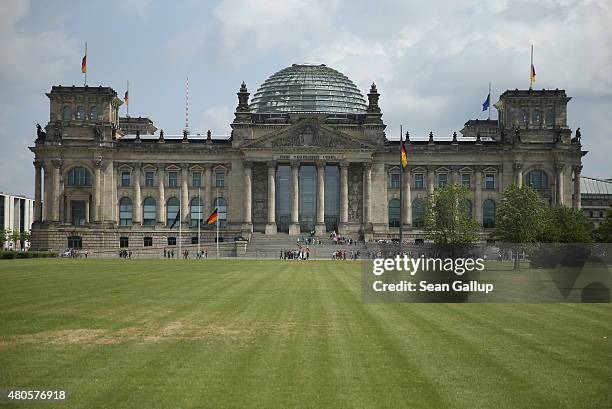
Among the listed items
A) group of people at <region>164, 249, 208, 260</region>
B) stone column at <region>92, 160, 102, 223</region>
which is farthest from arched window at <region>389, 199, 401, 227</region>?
stone column at <region>92, 160, 102, 223</region>

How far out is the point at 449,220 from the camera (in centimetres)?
8662

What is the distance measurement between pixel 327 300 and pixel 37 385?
21.7 metres

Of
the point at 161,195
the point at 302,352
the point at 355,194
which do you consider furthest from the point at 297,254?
the point at 302,352

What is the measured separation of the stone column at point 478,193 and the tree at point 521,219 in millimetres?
55512

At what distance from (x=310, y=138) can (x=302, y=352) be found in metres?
115

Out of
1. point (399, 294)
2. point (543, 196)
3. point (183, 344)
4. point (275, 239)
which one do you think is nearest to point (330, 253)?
point (275, 239)

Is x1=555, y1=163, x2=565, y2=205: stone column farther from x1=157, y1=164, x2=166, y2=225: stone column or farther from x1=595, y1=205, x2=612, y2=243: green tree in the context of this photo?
x1=157, y1=164, x2=166, y2=225: stone column

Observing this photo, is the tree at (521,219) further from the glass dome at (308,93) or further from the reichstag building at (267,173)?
the glass dome at (308,93)

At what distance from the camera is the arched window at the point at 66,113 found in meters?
141

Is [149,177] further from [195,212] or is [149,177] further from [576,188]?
[576,188]

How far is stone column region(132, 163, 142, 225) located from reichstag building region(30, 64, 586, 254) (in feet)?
0.59

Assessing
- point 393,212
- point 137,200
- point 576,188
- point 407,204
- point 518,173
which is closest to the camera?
point 518,173

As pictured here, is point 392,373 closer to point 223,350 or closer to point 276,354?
point 276,354

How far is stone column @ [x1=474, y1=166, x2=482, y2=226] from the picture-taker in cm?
14088
